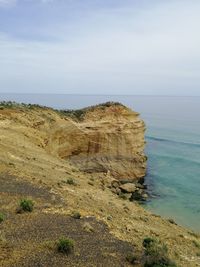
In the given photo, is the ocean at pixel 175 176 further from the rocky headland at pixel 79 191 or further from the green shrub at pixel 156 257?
the green shrub at pixel 156 257

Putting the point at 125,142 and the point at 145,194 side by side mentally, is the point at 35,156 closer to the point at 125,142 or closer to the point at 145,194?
the point at 145,194

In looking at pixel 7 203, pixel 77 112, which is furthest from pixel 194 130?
pixel 7 203

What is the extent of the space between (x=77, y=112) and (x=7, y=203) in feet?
128

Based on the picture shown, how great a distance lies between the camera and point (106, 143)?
56344mm

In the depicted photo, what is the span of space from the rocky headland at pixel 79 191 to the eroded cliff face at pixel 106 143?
124 millimetres

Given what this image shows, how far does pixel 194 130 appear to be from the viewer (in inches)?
4678

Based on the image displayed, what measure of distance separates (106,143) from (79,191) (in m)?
25.7

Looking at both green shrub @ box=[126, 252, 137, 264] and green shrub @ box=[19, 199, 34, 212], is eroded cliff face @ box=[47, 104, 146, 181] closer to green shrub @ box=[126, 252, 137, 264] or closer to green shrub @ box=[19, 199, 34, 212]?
green shrub @ box=[19, 199, 34, 212]

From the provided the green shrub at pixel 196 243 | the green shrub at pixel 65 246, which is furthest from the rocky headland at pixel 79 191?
the green shrub at pixel 65 246

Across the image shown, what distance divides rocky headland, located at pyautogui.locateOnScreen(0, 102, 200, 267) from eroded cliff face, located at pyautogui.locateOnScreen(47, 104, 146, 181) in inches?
4.9

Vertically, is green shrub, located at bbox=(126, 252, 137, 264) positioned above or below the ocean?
above

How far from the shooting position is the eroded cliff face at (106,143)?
54125 mm

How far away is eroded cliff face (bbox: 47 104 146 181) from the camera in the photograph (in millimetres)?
54125

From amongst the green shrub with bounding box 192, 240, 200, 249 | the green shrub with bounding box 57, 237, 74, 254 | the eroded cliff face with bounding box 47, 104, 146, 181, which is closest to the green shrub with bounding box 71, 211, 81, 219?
the green shrub with bounding box 57, 237, 74, 254
